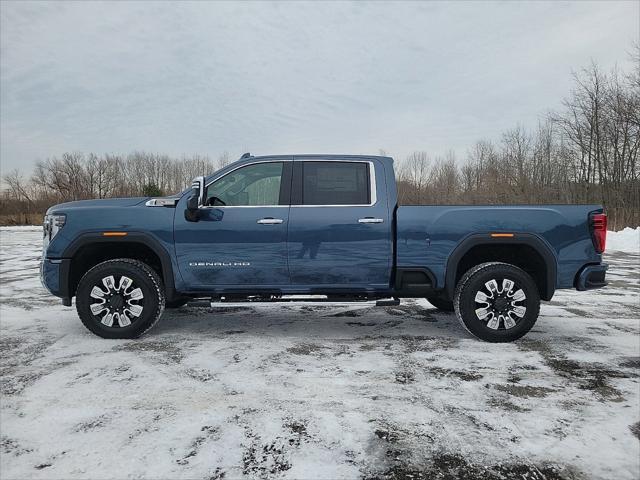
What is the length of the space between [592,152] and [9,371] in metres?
35.4

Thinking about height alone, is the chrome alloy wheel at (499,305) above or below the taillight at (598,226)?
below

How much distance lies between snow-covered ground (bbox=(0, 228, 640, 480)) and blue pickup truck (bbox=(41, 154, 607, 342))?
1.58 feet

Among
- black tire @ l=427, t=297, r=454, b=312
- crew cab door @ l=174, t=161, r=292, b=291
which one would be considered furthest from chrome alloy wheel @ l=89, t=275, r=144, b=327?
black tire @ l=427, t=297, r=454, b=312

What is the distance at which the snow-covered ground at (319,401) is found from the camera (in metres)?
2.36

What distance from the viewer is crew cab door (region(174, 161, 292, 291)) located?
4566 millimetres

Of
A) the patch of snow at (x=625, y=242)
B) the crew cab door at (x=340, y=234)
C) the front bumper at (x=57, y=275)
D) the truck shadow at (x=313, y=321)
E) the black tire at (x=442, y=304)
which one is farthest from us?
the patch of snow at (x=625, y=242)

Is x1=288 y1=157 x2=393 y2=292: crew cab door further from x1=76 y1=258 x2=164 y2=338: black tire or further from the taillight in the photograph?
the taillight

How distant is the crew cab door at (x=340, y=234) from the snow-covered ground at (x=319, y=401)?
0.68m

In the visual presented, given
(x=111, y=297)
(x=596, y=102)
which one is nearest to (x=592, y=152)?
(x=596, y=102)

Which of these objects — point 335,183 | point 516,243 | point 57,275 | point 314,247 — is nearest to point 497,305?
point 516,243

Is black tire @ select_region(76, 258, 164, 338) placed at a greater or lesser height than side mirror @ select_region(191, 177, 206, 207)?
lesser

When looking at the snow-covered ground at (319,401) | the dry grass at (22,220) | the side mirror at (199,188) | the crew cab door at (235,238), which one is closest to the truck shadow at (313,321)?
the snow-covered ground at (319,401)

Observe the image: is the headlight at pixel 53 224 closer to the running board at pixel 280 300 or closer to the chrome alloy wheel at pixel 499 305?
the running board at pixel 280 300

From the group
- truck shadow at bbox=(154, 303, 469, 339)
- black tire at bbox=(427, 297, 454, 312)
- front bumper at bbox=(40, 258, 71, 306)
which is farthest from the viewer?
black tire at bbox=(427, 297, 454, 312)
